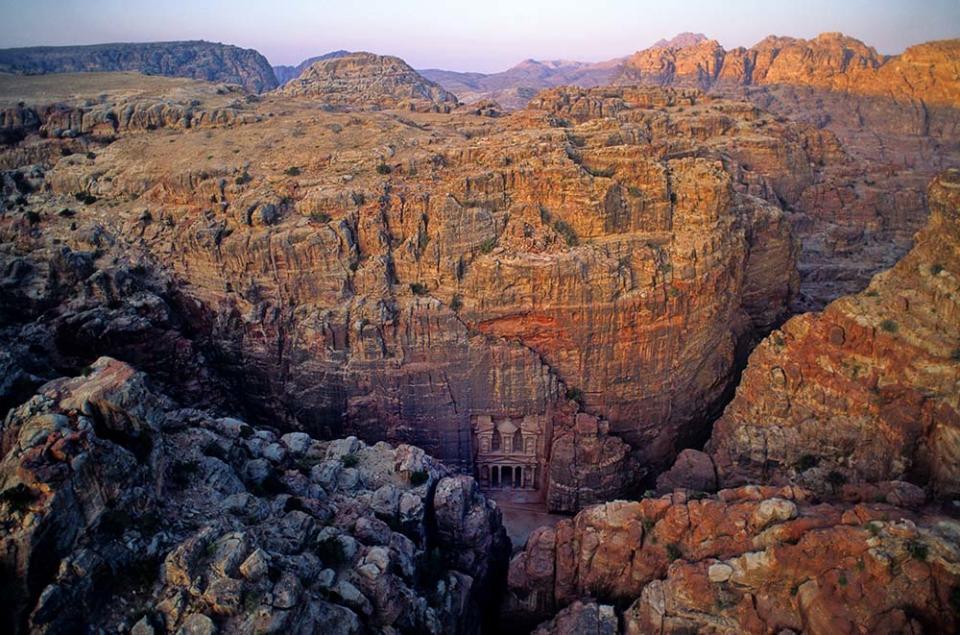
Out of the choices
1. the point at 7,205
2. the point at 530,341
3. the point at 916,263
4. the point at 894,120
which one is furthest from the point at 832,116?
the point at 7,205

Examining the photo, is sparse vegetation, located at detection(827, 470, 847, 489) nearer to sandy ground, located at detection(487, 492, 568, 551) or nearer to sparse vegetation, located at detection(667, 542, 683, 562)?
sparse vegetation, located at detection(667, 542, 683, 562)

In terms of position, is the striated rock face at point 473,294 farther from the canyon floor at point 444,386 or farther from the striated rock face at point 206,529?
the striated rock face at point 206,529

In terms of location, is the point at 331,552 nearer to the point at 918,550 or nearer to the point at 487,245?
the point at 487,245

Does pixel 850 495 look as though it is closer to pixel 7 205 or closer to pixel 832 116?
pixel 7 205

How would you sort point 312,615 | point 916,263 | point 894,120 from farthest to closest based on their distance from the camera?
point 894,120 < point 916,263 < point 312,615

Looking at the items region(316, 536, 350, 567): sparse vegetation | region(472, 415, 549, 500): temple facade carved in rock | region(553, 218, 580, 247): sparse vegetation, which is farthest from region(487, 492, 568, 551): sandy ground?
region(553, 218, 580, 247): sparse vegetation

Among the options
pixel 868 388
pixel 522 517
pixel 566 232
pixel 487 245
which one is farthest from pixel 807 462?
pixel 487 245
